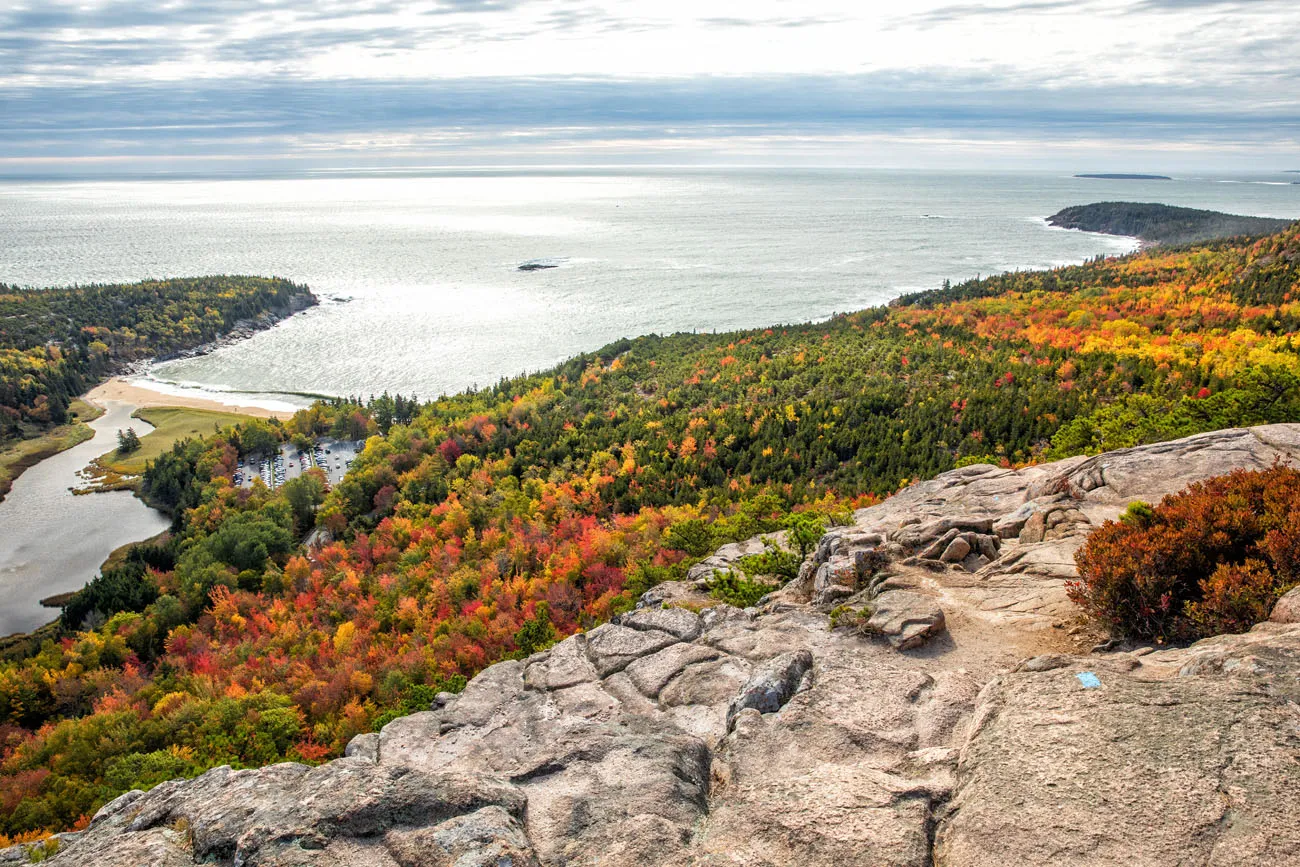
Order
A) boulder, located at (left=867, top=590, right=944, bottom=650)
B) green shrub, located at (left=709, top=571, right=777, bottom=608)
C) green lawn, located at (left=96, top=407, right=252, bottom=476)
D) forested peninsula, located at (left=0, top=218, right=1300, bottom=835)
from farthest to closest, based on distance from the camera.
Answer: green lawn, located at (left=96, top=407, right=252, bottom=476)
forested peninsula, located at (left=0, top=218, right=1300, bottom=835)
green shrub, located at (left=709, top=571, right=777, bottom=608)
boulder, located at (left=867, top=590, right=944, bottom=650)

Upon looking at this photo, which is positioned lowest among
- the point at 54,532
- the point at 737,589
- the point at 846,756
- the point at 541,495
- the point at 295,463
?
the point at 54,532

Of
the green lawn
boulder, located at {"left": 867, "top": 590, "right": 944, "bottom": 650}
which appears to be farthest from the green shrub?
the green lawn

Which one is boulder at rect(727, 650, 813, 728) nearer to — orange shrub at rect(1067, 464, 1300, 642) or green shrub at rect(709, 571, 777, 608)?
orange shrub at rect(1067, 464, 1300, 642)

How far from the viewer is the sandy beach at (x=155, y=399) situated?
120312mm

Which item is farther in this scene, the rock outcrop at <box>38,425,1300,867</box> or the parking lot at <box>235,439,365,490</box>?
the parking lot at <box>235,439,365,490</box>

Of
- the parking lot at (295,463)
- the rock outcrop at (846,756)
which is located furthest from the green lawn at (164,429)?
the rock outcrop at (846,756)

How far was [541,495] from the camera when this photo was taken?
6700cm

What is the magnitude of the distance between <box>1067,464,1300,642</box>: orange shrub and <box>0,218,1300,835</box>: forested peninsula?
42.5 ft

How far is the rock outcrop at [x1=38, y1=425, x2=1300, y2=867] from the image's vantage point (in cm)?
914

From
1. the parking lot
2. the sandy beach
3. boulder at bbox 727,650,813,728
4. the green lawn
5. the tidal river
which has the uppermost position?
boulder at bbox 727,650,813,728

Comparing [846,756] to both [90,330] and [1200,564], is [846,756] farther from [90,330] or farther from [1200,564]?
[90,330]

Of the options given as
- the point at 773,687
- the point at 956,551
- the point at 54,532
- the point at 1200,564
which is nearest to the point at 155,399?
the point at 54,532

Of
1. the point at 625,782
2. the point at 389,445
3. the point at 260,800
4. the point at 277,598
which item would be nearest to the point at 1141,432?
the point at 625,782

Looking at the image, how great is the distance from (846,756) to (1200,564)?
860 centimetres
